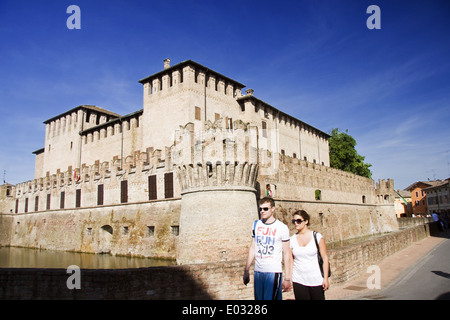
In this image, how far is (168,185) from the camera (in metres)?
20.5

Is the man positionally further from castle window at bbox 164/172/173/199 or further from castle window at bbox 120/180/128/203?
castle window at bbox 120/180/128/203

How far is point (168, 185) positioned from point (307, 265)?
16428 mm

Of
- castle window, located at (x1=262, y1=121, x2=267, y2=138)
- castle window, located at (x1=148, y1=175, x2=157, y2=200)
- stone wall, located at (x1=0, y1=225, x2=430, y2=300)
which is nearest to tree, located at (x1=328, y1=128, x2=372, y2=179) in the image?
castle window, located at (x1=262, y1=121, x2=267, y2=138)

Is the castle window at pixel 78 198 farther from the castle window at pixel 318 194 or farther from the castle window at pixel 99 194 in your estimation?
the castle window at pixel 318 194

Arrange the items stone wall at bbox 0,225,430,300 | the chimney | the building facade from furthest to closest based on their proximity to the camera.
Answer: the building facade, the chimney, stone wall at bbox 0,225,430,300

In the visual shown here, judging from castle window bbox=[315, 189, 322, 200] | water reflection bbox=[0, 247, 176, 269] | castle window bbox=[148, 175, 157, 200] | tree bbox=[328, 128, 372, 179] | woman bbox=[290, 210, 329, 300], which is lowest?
water reflection bbox=[0, 247, 176, 269]

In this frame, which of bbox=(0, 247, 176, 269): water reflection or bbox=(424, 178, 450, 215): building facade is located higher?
bbox=(424, 178, 450, 215): building facade

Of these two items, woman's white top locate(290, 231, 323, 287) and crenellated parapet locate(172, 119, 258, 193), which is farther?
crenellated parapet locate(172, 119, 258, 193)

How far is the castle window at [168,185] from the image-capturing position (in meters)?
20.2

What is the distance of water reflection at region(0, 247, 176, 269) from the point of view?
1883 cm

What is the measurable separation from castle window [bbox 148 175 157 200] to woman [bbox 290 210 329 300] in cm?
1715

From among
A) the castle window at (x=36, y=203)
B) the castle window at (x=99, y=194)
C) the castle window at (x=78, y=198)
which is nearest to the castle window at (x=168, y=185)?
the castle window at (x=99, y=194)

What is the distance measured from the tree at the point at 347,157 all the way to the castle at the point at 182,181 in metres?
3.84

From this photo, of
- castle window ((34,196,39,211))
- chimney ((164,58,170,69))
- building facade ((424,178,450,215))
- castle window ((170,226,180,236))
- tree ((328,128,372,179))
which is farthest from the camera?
building facade ((424,178,450,215))
